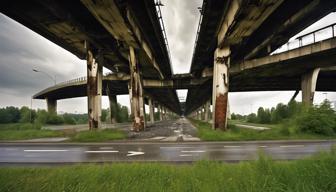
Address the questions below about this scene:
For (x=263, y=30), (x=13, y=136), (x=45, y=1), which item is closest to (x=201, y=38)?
(x=263, y=30)

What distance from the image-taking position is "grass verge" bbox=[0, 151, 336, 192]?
3906 millimetres

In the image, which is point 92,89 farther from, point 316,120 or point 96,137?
point 316,120

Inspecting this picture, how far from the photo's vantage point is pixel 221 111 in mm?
19922

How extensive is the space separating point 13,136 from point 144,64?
703 inches

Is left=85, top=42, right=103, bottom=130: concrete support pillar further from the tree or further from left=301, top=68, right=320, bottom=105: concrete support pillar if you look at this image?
the tree

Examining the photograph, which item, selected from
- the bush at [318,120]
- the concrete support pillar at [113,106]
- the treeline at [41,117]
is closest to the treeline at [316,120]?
the bush at [318,120]

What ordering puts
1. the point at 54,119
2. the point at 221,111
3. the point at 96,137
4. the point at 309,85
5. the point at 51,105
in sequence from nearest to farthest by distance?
the point at 96,137 → the point at 221,111 → the point at 309,85 → the point at 54,119 → the point at 51,105

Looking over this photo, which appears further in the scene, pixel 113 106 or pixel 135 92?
pixel 113 106

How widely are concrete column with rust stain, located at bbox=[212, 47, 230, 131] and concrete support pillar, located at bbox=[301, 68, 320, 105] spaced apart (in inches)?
696

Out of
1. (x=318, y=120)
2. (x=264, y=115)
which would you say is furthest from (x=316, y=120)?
(x=264, y=115)

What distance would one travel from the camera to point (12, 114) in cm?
9075

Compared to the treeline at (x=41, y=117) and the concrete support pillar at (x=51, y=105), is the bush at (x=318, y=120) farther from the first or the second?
the concrete support pillar at (x=51, y=105)

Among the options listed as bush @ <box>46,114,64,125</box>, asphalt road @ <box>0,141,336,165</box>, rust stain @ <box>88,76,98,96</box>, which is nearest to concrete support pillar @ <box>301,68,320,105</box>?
asphalt road @ <box>0,141,336,165</box>

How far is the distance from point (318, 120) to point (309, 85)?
14.9 metres
